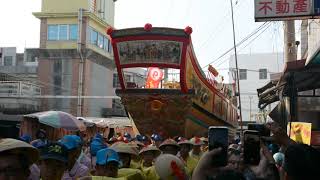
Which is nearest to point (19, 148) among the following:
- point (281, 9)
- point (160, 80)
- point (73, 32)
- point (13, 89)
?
point (281, 9)

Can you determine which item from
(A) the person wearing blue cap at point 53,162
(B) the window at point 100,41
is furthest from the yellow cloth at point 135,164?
(B) the window at point 100,41

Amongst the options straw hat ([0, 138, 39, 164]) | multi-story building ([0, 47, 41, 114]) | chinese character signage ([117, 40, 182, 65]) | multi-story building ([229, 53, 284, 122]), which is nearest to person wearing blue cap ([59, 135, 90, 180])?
straw hat ([0, 138, 39, 164])

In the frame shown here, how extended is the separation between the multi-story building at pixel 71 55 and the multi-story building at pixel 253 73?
17.5 metres

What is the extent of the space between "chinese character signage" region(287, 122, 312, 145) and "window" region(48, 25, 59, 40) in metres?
35.4

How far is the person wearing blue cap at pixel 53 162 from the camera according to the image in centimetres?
412

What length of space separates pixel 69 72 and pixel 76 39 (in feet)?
9.45

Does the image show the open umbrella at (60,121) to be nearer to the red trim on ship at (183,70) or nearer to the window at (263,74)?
the red trim on ship at (183,70)

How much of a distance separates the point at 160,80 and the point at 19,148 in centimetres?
1224

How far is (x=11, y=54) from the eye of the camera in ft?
157

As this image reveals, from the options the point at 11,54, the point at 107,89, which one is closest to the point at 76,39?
the point at 107,89

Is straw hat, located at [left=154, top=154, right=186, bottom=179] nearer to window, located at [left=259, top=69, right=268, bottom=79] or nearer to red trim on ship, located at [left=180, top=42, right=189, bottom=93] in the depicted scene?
red trim on ship, located at [left=180, top=42, right=189, bottom=93]

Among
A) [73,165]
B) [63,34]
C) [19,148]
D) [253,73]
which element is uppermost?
[63,34]

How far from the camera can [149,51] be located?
14.1 m

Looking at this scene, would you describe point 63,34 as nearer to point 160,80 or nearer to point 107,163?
point 160,80
